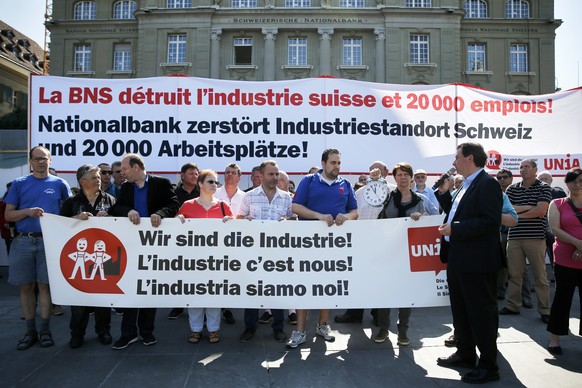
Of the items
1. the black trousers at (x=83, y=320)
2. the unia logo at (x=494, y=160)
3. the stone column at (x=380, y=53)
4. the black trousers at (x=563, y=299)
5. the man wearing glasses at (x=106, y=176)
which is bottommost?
the black trousers at (x=83, y=320)

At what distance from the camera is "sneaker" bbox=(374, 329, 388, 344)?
4.65 meters

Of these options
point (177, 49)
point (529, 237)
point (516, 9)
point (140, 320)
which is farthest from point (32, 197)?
point (516, 9)

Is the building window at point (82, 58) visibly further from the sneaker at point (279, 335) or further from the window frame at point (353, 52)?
the sneaker at point (279, 335)

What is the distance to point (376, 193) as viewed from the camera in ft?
16.9

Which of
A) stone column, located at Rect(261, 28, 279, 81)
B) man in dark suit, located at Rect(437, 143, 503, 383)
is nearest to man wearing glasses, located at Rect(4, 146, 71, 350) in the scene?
man in dark suit, located at Rect(437, 143, 503, 383)

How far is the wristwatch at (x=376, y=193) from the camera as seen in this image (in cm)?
511

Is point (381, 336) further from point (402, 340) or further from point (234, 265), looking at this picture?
point (234, 265)

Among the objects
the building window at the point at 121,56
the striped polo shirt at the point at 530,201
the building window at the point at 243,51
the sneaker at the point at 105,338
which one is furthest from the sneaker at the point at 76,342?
the building window at the point at 121,56

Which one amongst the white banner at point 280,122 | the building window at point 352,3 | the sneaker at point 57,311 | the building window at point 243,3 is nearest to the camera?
the sneaker at point 57,311

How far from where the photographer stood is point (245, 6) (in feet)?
111

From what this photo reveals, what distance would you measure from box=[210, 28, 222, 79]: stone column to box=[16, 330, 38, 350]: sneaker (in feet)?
100

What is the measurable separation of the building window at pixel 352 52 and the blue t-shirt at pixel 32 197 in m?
31.3

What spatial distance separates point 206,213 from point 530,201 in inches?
166

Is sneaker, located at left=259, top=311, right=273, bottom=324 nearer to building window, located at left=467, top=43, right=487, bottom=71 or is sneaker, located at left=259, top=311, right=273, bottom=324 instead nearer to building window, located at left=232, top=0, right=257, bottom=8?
building window, located at left=232, top=0, right=257, bottom=8
